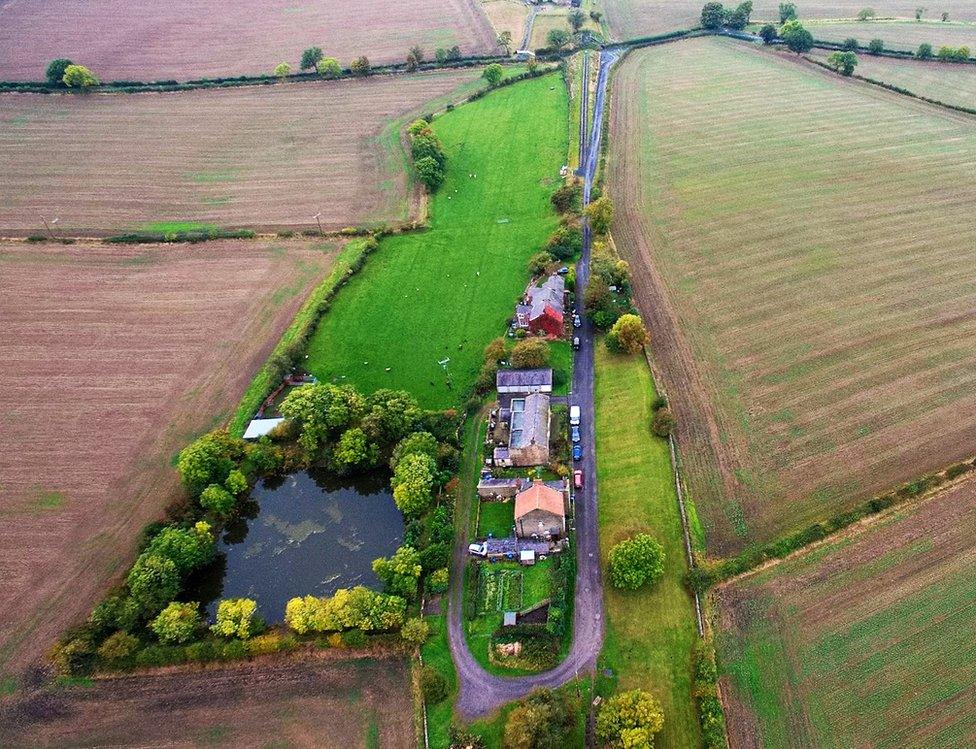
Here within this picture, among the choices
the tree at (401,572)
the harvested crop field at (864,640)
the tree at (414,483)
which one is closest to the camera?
the harvested crop field at (864,640)

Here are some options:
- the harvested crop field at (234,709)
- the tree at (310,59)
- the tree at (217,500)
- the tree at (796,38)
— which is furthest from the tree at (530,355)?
the tree at (796,38)

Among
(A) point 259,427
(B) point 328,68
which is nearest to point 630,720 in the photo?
(A) point 259,427

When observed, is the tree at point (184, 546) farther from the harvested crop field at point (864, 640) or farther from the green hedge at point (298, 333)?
the harvested crop field at point (864, 640)

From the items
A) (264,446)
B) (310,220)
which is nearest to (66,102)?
(310,220)

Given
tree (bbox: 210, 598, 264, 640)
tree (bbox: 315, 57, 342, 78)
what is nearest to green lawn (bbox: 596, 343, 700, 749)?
tree (bbox: 210, 598, 264, 640)

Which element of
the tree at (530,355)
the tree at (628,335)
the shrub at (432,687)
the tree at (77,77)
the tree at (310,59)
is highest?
the tree at (310,59)
